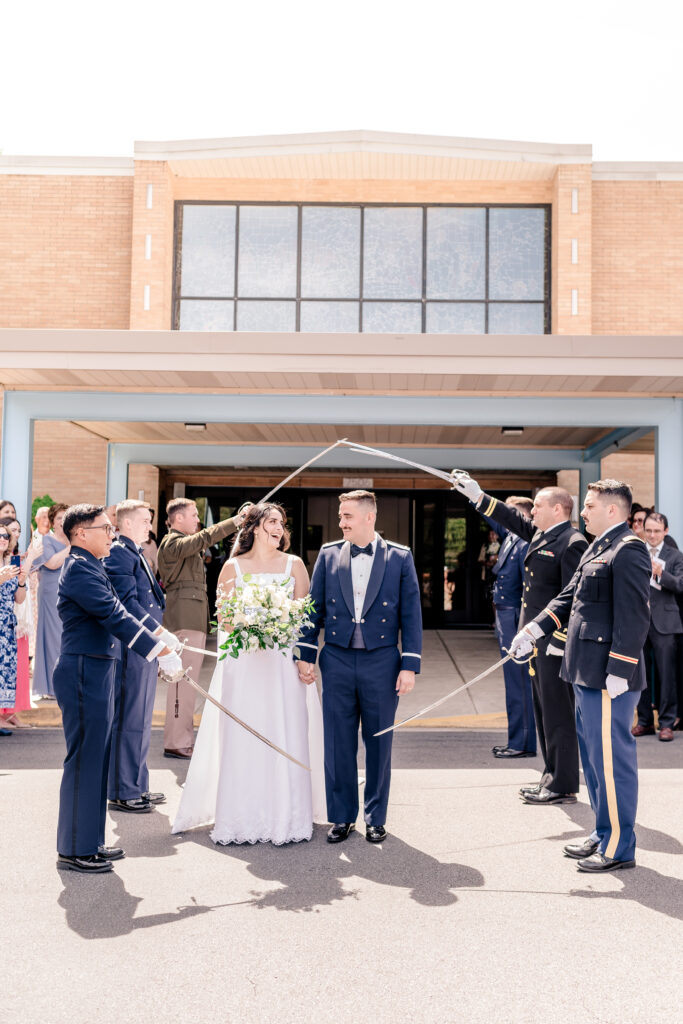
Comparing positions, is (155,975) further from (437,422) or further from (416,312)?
(416,312)

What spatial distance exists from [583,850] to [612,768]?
1.66 ft

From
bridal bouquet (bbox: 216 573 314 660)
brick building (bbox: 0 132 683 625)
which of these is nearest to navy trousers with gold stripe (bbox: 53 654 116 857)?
bridal bouquet (bbox: 216 573 314 660)

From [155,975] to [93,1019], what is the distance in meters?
0.37

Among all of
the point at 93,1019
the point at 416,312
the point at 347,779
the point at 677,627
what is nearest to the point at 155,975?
the point at 93,1019

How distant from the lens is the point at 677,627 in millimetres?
8312

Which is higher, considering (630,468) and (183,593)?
(630,468)

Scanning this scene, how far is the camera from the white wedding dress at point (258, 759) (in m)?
5.20

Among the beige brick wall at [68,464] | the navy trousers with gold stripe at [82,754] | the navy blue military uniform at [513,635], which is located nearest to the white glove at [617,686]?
the navy blue military uniform at [513,635]

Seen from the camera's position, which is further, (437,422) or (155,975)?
(437,422)

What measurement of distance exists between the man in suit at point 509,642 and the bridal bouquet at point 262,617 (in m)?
2.41

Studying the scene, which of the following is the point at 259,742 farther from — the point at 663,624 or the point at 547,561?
the point at 663,624

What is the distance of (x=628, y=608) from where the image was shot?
4.82 meters

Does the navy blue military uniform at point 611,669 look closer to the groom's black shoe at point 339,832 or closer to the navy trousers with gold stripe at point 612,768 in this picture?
the navy trousers with gold stripe at point 612,768

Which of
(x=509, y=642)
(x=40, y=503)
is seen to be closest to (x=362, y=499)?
(x=509, y=642)
